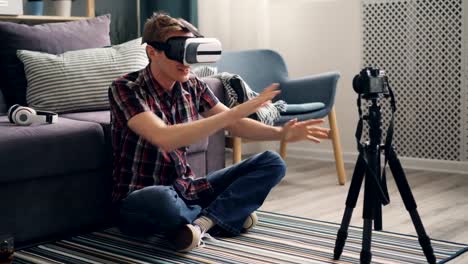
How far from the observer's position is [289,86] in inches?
147

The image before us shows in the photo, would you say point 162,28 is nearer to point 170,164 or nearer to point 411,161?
point 170,164

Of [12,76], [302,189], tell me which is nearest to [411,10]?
[302,189]

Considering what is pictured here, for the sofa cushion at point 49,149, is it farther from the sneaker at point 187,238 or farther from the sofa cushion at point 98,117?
the sneaker at point 187,238

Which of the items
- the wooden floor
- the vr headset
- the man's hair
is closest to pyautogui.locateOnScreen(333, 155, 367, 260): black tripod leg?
the wooden floor

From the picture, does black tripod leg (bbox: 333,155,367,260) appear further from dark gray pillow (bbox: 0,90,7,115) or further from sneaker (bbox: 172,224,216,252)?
dark gray pillow (bbox: 0,90,7,115)

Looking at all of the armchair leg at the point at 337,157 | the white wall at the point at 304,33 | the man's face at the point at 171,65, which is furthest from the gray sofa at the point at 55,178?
the white wall at the point at 304,33

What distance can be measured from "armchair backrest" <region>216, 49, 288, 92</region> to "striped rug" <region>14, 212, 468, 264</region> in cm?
139

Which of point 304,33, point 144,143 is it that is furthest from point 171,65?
point 304,33

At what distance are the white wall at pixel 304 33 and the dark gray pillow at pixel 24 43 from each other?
139 cm

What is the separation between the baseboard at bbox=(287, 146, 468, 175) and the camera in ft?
12.4

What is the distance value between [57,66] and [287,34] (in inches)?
74.3

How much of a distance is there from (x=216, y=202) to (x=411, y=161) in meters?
1.81

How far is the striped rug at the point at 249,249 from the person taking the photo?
2234 millimetres

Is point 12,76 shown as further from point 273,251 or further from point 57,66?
point 273,251
